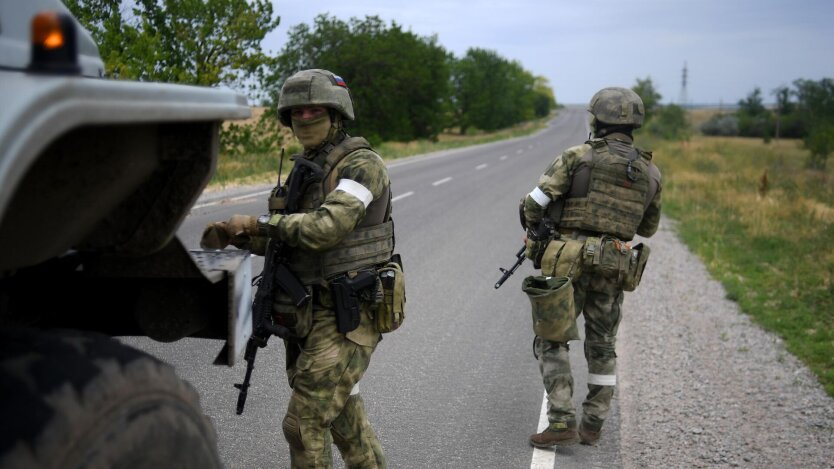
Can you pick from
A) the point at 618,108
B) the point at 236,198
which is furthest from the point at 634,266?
the point at 236,198

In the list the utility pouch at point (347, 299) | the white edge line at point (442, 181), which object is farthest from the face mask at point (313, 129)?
the white edge line at point (442, 181)

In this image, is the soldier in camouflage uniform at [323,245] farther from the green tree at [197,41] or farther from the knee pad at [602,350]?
the green tree at [197,41]

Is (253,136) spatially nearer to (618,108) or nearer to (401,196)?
(401,196)

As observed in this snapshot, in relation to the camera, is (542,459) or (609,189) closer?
(542,459)

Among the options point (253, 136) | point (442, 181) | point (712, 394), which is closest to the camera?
point (712, 394)

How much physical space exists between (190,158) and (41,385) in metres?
0.75

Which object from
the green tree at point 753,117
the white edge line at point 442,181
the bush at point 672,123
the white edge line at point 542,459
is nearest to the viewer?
the white edge line at point 542,459

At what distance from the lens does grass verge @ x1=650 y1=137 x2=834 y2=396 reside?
7.19 meters

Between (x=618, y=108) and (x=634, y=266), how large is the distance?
0.90m

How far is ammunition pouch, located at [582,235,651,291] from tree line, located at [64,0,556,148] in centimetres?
332

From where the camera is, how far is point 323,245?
3.02m

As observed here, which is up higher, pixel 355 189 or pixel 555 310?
pixel 355 189

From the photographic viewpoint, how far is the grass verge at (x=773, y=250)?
7.19 meters

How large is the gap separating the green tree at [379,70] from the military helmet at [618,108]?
32084mm
